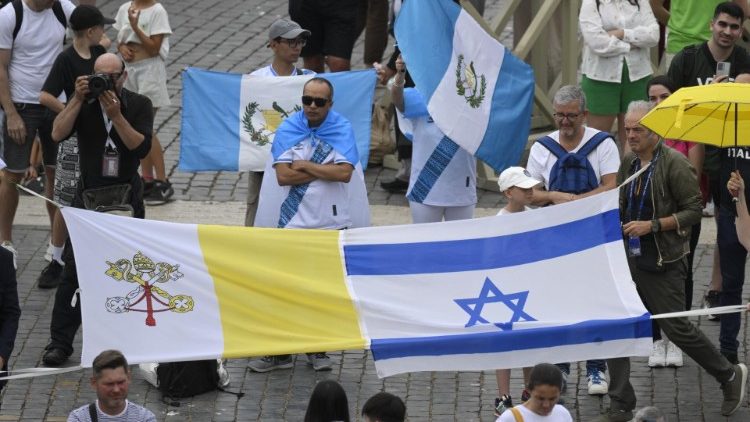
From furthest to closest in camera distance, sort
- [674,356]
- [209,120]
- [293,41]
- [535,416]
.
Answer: [209,120], [293,41], [674,356], [535,416]

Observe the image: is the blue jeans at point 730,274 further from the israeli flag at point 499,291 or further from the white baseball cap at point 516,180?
the white baseball cap at point 516,180

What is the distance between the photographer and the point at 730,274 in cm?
1027

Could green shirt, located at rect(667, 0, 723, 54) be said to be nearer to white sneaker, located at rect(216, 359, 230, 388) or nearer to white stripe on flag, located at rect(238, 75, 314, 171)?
white stripe on flag, located at rect(238, 75, 314, 171)

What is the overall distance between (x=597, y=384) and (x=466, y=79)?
2.53 meters

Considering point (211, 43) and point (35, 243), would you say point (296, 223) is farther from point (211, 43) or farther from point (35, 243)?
point (211, 43)

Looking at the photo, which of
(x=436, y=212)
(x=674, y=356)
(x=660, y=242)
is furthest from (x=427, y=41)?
(x=674, y=356)

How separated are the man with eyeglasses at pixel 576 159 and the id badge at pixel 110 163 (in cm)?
266

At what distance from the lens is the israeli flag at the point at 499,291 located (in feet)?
28.4

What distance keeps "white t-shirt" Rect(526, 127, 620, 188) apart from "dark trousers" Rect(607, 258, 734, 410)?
63 cm

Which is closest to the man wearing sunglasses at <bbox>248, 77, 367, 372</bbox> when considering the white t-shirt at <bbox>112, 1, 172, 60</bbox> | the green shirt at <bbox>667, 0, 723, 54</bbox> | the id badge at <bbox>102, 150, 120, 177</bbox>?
the id badge at <bbox>102, 150, 120, 177</bbox>

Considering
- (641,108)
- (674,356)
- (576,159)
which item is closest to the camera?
(641,108)

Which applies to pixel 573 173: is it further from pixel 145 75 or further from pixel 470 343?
pixel 145 75

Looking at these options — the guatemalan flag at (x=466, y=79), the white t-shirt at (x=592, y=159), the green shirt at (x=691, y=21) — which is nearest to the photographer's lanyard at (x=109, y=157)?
the guatemalan flag at (x=466, y=79)

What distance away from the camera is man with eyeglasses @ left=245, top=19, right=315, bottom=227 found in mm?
11352
